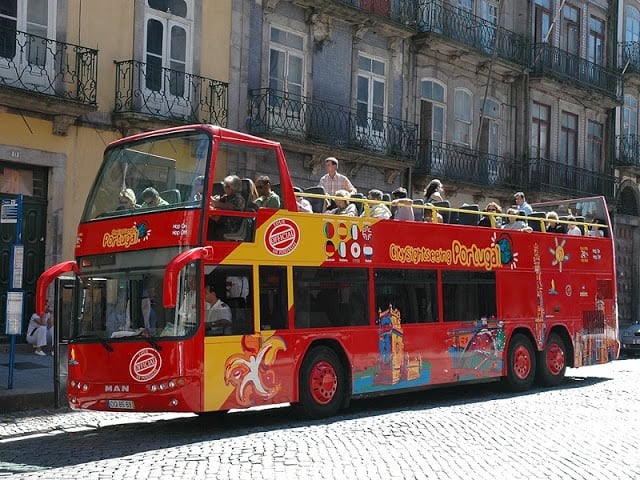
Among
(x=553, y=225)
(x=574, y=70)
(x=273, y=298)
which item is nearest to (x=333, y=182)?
(x=273, y=298)

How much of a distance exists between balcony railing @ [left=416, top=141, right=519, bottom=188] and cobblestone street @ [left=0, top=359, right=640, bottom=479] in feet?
44.0

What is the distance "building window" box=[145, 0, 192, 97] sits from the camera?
20031 millimetres

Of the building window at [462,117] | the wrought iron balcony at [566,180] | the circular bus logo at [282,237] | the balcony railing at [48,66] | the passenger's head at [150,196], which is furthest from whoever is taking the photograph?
the wrought iron balcony at [566,180]

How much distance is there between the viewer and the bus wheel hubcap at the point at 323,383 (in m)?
12.4

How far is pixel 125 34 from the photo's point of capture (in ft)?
64.0

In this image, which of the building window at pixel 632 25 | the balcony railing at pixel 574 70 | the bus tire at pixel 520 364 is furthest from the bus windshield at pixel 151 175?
the building window at pixel 632 25

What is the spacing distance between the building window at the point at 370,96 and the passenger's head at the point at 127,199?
1395 centimetres

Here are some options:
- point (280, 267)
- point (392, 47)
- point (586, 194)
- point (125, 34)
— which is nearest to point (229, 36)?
point (125, 34)

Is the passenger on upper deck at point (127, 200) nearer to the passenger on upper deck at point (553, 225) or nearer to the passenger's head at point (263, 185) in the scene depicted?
the passenger's head at point (263, 185)

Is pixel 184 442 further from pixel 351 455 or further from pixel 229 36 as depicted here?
pixel 229 36

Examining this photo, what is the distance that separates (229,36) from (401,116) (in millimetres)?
6760

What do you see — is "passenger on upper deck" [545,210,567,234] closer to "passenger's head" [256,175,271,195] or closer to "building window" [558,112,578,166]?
"passenger's head" [256,175,271,195]

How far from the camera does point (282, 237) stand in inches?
474

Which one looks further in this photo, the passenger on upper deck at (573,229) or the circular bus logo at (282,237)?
the passenger on upper deck at (573,229)
